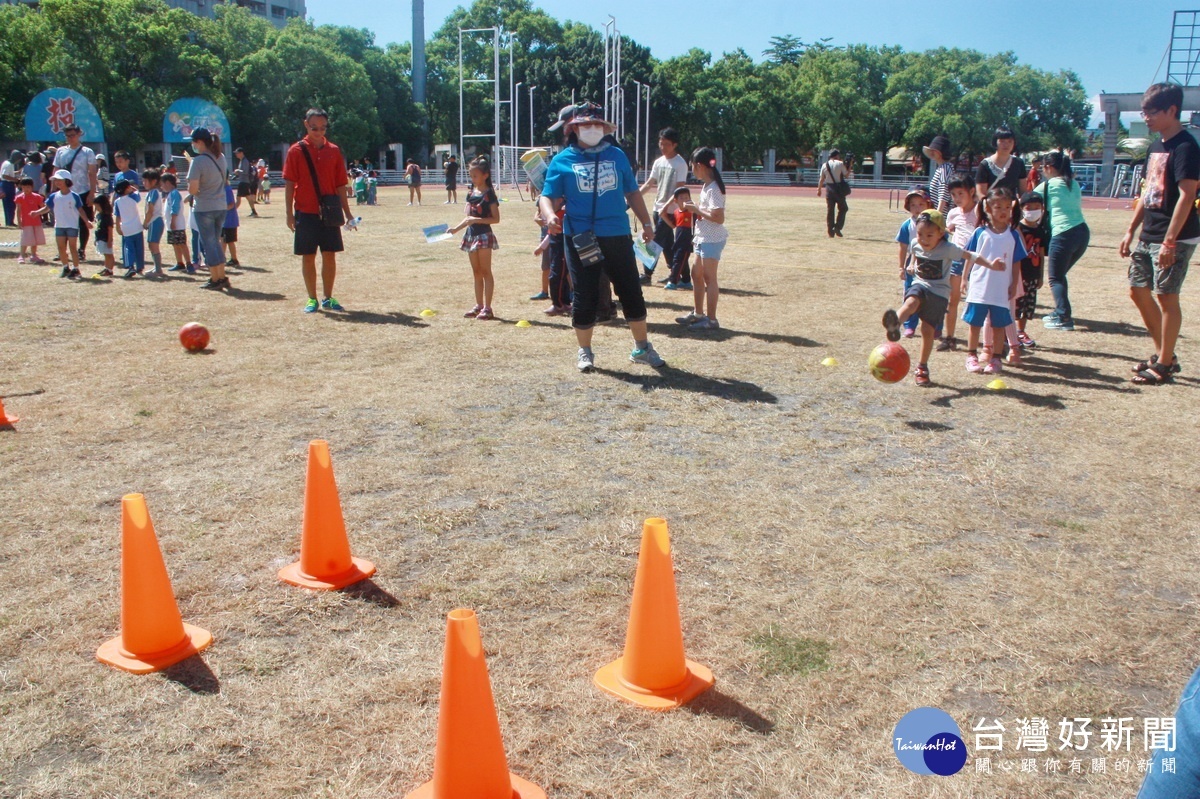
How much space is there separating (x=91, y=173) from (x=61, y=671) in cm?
1270

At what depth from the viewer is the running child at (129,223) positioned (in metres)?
12.9

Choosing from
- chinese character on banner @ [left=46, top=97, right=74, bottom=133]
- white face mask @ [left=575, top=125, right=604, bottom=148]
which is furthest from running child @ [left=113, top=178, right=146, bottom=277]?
chinese character on banner @ [left=46, top=97, right=74, bottom=133]

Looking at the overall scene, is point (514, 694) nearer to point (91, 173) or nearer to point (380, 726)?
point (380, 726)

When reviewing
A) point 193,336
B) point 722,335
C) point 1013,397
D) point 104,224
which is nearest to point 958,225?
point 1013,397

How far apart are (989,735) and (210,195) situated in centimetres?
1144

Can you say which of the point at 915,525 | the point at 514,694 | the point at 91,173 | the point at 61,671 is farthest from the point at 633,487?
the point at 91,173

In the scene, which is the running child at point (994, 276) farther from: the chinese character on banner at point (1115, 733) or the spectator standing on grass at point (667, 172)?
the chinese character on banner at point (1115, 733)

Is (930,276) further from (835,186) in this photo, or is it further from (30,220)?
(30,220)

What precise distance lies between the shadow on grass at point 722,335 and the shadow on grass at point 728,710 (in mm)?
6033

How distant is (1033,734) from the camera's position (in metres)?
2.87

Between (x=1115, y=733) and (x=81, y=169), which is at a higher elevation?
(x=81, y=169)

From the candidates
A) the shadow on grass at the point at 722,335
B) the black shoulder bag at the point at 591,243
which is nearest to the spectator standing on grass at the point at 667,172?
the shadow on grass at the point at 722,335

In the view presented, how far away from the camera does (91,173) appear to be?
44.8 feet

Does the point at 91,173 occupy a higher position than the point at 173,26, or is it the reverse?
the point at 173,26
